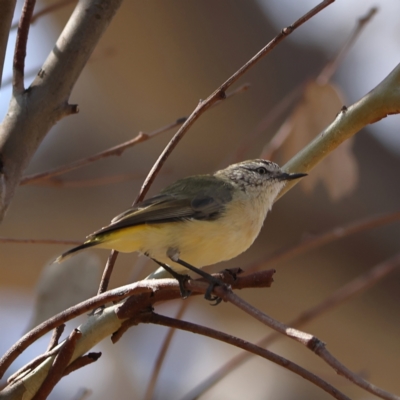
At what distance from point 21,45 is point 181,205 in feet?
2.36

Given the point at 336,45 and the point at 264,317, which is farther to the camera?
the point at 336,45

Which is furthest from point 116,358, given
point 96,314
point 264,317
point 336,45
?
point 264,317

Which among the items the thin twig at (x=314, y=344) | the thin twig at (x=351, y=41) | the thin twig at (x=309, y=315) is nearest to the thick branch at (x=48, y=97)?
the thin twig at (x=314, y=344)

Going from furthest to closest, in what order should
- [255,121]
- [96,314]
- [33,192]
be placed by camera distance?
[255,121]
[33,192]
[96,314]

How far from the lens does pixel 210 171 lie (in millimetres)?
3354

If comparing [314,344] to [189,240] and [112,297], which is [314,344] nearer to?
[112,297]

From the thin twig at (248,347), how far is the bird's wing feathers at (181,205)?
0.57 m

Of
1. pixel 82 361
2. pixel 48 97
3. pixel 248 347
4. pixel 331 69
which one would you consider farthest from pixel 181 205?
pixel 248 347

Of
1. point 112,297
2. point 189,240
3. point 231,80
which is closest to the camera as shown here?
point 112,297

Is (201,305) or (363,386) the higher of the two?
(201,305)

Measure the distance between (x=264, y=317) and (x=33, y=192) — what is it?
276cm

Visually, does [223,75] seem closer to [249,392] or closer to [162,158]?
[249,392]

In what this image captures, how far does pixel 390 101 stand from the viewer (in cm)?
96

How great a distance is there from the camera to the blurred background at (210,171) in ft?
10.5
